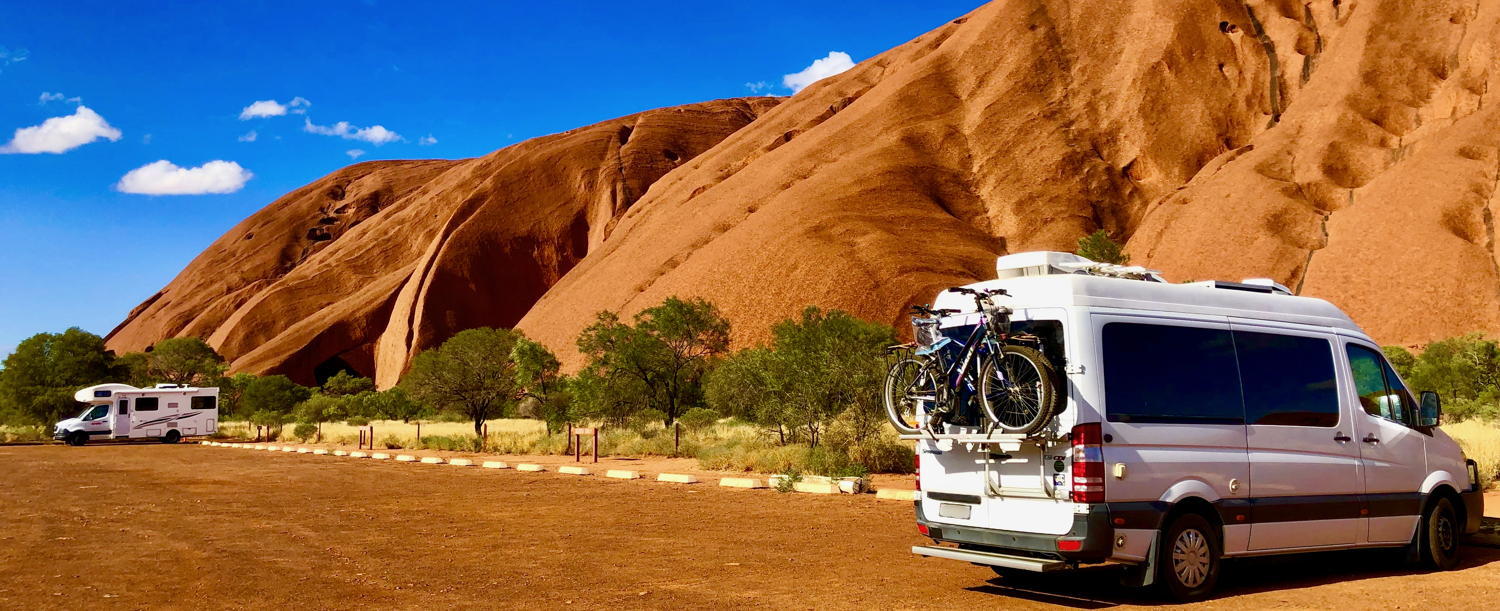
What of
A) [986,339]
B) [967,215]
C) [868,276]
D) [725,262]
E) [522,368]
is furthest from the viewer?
[967,215]

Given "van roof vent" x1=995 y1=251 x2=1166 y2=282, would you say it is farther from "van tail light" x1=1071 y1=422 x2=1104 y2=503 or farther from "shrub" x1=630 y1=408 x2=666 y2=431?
"shrub" x1=630 y1=408 x2=666 y2=431

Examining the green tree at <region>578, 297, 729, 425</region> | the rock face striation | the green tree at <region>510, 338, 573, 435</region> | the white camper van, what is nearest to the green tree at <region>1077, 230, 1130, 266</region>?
the rock face striation

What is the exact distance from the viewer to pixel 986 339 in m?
8.23

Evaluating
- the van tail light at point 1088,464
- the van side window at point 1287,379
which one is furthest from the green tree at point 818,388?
the van tail light at point 1088,464

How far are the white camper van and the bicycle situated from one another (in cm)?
4459

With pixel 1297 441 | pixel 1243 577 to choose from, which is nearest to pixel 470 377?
pixel 1243 577

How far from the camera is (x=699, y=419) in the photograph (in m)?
35.0

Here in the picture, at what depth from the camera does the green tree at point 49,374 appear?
54594mm

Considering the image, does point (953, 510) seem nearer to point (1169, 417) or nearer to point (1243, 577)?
point (1169, 417)

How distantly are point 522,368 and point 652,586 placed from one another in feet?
128

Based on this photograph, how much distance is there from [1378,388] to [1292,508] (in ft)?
6.21

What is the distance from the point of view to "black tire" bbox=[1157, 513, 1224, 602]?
25.9ft

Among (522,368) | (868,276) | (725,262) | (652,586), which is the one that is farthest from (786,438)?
(725,262)

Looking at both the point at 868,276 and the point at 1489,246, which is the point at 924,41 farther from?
the point at 1489,246
